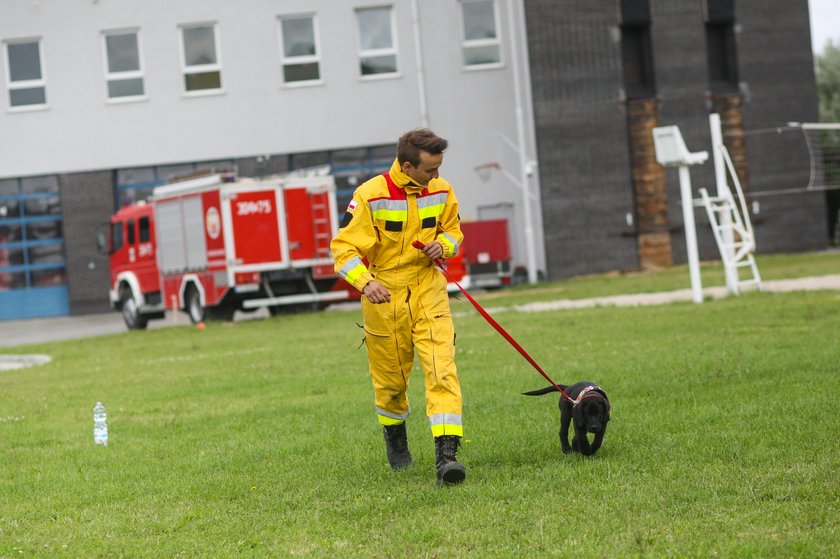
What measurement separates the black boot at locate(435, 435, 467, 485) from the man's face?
1.41m

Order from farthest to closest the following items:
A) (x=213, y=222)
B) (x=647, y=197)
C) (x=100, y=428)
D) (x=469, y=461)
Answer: (x=647, y=197) → (x=213, y=222) → (x=100, y=428) → (x=469, y=461)

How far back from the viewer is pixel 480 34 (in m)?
38.1

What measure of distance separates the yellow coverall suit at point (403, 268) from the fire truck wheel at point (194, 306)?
20204 mm

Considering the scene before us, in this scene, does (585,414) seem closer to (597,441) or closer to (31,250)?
(597,441)

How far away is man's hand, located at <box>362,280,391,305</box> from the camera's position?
715 cm

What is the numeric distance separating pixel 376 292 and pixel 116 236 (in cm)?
2388

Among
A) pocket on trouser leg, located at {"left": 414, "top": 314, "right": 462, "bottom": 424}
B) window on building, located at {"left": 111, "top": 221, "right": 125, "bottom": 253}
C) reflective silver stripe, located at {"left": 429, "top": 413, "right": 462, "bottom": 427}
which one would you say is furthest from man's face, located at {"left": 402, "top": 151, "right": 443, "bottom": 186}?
window on building, located at {"left": 111, "top": 221, "right": 125, "bottom": 253}

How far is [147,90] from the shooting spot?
37.8 metres

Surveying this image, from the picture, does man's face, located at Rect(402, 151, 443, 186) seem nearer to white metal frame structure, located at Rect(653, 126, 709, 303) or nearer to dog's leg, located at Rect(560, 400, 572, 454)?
dog's leg, located at Rect(560, 400, 572, 454)

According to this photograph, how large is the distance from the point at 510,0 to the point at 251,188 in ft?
36.9

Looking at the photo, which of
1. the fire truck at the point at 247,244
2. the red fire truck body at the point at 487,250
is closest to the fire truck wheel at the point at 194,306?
the fire truck at the point at 247,244

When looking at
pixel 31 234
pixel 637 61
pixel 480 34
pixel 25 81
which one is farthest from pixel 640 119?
pixel 31 234

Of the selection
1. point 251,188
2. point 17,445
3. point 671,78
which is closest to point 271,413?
point 17,445

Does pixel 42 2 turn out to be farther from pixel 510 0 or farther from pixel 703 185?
pixel 703 185
